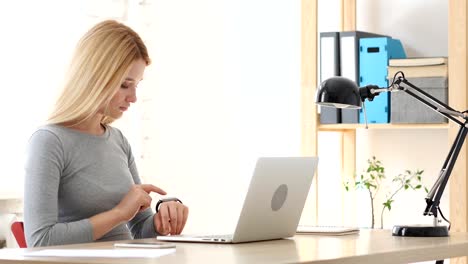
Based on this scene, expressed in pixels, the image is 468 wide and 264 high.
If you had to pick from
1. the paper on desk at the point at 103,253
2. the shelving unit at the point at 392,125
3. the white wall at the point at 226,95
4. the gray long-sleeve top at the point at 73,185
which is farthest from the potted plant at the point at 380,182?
the paper on desk at the point at 103,253

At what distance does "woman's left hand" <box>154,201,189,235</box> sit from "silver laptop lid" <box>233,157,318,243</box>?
1.15 ft

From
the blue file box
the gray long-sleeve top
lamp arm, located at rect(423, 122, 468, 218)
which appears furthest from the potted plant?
the gray long-sleeve top

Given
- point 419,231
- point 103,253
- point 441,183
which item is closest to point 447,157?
point 441,183

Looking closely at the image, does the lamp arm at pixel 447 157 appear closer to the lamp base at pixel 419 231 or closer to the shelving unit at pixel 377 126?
the lamp base at pixel 419 231

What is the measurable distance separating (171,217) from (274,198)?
1.43ft

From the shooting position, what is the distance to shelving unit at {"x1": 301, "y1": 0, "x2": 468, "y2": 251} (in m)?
3.62

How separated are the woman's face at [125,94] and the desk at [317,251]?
1.74 feet

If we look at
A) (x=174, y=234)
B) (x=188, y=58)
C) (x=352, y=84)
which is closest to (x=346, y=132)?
(x=188, y=58)

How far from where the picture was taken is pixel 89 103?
2639mm

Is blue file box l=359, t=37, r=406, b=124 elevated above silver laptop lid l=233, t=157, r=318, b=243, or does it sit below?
above

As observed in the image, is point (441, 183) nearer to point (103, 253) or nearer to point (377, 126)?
point (377, 126)

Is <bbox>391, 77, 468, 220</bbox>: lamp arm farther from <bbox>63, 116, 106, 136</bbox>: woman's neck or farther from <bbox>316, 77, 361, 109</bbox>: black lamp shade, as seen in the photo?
<bbox>63, 116, 106, 136</bbox>: woman's neck

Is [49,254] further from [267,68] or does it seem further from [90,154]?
[267,68]

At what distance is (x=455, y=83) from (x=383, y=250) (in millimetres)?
1631
